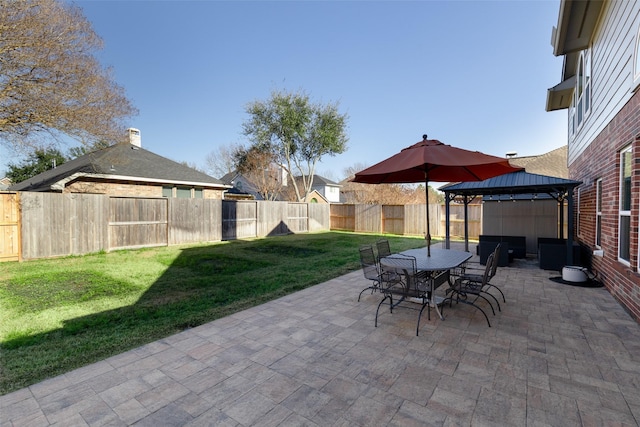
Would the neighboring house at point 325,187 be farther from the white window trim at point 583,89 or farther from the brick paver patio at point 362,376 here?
the brick paver patio at point 362,376

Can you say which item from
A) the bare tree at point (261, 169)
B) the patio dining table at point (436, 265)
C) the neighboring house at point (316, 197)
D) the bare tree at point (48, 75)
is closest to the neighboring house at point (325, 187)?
the neighboring house at point (316, 197)

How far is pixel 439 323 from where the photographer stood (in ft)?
12.6

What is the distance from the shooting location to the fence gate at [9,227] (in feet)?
25.1

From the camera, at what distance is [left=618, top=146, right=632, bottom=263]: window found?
410cm

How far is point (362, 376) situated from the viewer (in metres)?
2.58

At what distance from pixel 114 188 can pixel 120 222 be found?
420 centimetres

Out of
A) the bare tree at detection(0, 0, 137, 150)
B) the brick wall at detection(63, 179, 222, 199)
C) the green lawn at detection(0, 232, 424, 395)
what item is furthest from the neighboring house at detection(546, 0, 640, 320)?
the brick wall at detection(63, 179, 222, 199)

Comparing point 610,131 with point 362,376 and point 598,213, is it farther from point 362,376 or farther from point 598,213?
point 362,376

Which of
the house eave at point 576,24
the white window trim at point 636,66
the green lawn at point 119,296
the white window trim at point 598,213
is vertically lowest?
the green lawn at point 119,296

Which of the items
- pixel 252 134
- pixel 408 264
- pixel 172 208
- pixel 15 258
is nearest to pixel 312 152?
pixel 252 134

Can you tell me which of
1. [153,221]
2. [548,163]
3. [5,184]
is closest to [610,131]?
[153,221]

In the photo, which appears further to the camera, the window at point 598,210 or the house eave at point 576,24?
the window at point 598,210

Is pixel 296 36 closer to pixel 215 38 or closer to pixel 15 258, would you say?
pixel 215 38

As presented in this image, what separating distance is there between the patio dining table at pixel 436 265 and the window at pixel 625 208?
6.94 feet
